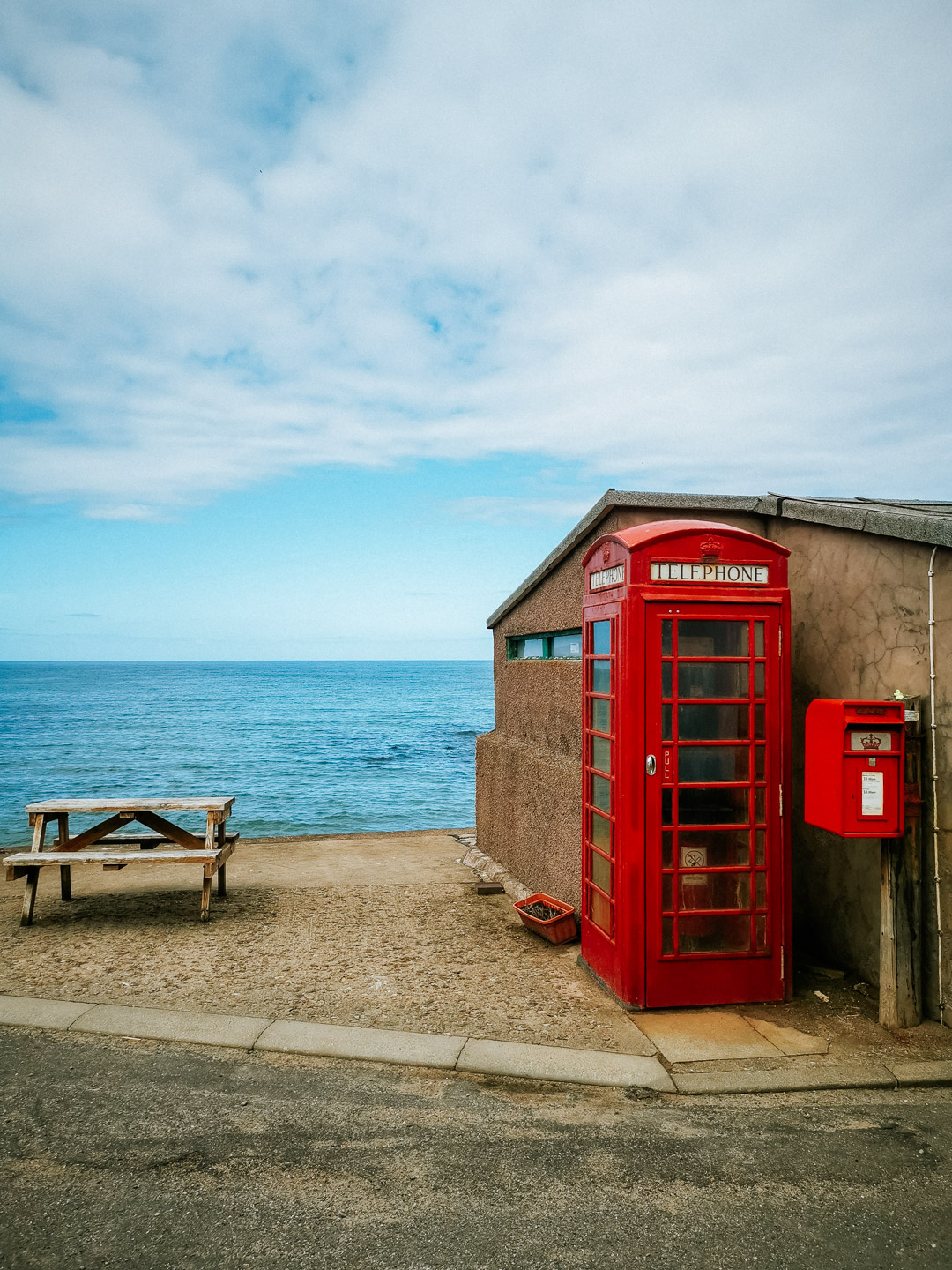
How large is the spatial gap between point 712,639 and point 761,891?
1.52 metres

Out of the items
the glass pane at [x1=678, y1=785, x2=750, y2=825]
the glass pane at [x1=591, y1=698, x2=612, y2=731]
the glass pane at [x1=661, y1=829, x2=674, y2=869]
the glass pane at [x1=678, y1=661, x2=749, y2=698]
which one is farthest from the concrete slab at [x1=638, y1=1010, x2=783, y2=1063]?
the glass pane at [x1=678, y1=661, x2=749, y2=698]

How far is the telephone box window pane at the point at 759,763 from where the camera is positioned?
15.6 ft

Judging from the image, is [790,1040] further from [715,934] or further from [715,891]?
[715,891]

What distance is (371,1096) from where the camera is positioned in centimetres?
375

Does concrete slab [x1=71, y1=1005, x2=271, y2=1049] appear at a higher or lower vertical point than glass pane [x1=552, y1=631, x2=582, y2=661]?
lower

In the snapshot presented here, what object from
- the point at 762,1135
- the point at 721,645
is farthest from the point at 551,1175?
the point at 721,645

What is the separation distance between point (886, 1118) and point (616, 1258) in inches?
64.5

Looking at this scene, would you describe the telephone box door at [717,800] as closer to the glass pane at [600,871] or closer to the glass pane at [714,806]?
the glass pane at [714,806]

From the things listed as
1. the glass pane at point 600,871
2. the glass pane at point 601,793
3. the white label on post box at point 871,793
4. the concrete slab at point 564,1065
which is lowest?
the concrete slab at point 564,1065

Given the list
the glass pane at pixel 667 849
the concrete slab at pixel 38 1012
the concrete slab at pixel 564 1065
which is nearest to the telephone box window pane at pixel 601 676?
the glass pane at pixel 667 849

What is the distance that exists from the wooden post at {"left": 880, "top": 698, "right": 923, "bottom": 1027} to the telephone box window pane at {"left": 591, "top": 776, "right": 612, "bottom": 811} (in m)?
1.56

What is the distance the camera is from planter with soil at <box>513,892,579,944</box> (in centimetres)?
619

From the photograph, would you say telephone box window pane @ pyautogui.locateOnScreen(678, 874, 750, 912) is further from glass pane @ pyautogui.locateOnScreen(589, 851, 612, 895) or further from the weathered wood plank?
the weathered wood plank

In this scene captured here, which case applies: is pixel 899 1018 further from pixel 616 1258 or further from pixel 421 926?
pixel 421 926
